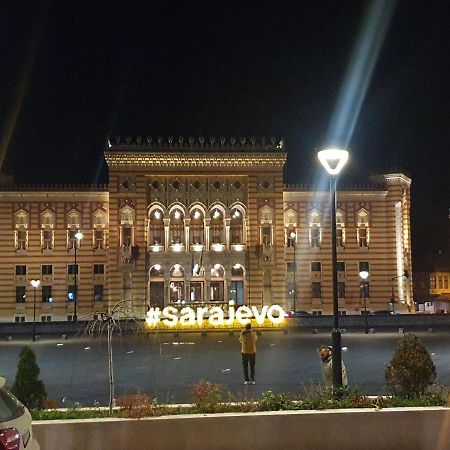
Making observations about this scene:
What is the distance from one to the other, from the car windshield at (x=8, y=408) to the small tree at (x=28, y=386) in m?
3.63

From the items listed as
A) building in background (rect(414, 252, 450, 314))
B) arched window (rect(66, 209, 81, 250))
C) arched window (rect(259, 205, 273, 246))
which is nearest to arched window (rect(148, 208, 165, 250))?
arched window (rect(66, 209, 81, 250))

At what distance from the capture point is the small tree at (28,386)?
30.9 feet


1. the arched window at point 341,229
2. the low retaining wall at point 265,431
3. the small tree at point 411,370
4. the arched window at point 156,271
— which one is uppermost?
the arched window at point 341,229

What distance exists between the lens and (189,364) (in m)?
Result: 20.9

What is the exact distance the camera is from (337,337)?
10117mm

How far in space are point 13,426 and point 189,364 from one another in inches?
619

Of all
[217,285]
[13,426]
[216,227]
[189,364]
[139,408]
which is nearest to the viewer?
[13,426]

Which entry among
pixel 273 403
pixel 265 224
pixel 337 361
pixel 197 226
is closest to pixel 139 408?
pixel 273 403

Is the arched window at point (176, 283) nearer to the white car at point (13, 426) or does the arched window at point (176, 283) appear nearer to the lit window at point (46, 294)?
the lit window at point (46, 294)

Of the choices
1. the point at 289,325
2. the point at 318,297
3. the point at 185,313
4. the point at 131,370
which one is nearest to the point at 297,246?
the point at 318,297

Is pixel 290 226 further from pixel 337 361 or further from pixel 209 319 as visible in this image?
pixel 337 361

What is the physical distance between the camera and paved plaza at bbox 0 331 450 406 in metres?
15.7

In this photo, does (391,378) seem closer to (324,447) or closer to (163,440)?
(324,447)

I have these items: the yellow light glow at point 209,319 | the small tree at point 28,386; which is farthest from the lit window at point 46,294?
the small tree at point 28,386
